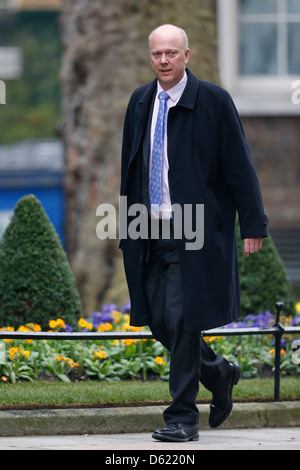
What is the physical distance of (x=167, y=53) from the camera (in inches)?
231

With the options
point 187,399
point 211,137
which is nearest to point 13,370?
point 187,399

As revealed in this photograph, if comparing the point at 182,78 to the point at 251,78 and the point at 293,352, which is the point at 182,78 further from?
the point at 251,78

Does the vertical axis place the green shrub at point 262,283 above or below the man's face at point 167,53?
below

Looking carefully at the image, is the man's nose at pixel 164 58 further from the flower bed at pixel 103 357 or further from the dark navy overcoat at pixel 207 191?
the flower bed at pixel 103 357

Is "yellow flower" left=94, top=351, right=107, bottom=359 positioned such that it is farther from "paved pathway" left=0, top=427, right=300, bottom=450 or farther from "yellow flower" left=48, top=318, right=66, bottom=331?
"paved pathway" left=0, top=427, right=300, bottom=450

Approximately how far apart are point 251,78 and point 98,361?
758 centimetres

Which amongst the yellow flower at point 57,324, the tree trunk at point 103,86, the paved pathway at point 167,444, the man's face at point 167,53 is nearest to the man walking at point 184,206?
the man's face at point 167,53

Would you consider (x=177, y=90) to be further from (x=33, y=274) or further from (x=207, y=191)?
(x=33, y=274)

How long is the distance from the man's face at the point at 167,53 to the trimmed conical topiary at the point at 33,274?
238 centimetres

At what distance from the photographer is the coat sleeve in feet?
19.3

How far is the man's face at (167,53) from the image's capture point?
5.86 meters

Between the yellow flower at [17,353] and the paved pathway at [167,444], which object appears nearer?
the paved pathway at [167,444]

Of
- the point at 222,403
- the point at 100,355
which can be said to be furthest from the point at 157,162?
the point at 100,355
